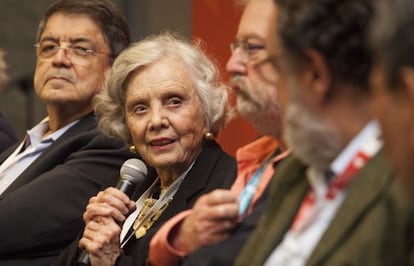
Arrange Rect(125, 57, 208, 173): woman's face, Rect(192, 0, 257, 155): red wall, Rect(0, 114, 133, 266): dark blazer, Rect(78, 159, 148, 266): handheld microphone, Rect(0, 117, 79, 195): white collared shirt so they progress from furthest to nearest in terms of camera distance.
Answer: Rect(192, 0, 257, 155): red wall < Rect(0, 117, 79, 195): white collared shirt < Rect(0, 114, 133, 266): dark blazer < Rect(125, 57, 208, 173): woman's face < Rect(78, 159, 148, 266): handheld microphone

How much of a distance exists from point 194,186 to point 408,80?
186cm

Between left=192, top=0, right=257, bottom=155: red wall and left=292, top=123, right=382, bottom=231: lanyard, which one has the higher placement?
left=192, top=0, right=257, bottom=155: red wall

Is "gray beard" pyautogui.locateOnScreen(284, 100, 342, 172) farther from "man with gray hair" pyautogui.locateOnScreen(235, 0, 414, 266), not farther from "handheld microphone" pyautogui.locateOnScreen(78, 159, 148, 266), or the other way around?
"handheld microphone" pyautogui.locateOnScreen(78, 159, 148, 266)

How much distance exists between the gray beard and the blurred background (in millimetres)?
2475

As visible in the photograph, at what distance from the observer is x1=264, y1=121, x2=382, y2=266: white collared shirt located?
6.58 feet

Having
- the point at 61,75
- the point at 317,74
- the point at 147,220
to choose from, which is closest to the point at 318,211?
the point at 317,74

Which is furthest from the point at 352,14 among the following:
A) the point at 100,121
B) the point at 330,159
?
the point at 100,121

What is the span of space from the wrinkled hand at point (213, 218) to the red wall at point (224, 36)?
2.08 m

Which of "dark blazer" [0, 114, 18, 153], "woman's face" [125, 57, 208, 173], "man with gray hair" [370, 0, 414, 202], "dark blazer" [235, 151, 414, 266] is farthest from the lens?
"dark blazer" [0, 114, 18, 153]

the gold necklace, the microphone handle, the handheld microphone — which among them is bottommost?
the microphone handle

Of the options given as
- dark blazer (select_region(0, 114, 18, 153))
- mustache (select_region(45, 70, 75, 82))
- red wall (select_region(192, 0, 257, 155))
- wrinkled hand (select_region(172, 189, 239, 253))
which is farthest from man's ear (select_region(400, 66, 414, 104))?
dark blazer (select_region(0, 114, 18, 153))

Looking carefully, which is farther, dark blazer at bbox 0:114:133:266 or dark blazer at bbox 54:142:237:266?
dark blazer at bbox 0:114:133:266

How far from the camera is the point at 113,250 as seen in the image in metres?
3.38

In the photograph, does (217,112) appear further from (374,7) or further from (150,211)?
(374,7)
